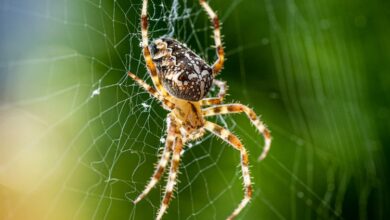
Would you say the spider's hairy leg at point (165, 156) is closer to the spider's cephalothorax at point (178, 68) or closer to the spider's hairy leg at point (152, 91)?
the spider's hairy leg at point (152, 91)

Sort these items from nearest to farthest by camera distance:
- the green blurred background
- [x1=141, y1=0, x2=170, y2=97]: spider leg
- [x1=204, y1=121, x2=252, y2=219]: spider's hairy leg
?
[x1=141, y1=0, x2=170, y2=97]: spider leg → the green blurred background → [x1=204, y1=121, x2=252, y2=219]: spider's hairy leg

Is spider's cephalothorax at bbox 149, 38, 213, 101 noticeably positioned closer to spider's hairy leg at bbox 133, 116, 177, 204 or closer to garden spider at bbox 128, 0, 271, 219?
garden spider at bbox 128, 0, 271, 219

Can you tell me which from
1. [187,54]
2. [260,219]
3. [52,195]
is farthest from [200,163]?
[187,54]

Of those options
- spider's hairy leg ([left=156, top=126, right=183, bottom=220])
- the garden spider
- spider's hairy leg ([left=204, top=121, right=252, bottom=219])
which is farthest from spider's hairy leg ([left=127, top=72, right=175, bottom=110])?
spider's hairy leg ([left=204, top=121, right=252, bottom=219])

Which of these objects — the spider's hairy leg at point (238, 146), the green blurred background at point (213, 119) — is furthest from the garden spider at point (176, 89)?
the green blurred background at point (213, 119)

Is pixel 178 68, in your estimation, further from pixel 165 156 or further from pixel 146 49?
pixel 165 156
